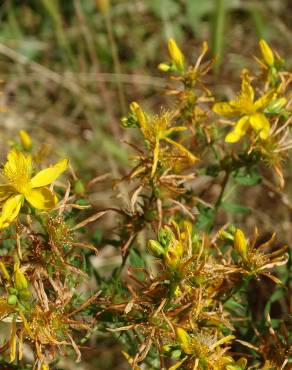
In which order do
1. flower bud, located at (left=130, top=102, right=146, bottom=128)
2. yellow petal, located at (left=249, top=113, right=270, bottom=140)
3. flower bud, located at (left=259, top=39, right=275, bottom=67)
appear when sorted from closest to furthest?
flower bud, located at (left=130, top=102, right=146, bottom=128), yellow petal, located at (left=249, top=113, right=270, bottom=140), flower bud, located at (left=259, top=39, right=275, bottom=67)

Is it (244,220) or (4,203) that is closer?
(4,203)

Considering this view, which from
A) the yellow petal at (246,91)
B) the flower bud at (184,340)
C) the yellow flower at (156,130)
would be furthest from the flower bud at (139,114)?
the flower bud at (184,340)

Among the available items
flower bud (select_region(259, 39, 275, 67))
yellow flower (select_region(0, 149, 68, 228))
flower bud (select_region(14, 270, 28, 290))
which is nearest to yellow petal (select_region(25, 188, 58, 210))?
yellow flower (select_region(0, 149, 68, 228))

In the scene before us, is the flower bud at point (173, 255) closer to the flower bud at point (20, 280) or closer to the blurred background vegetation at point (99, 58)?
the flower bud at point (20, 280)

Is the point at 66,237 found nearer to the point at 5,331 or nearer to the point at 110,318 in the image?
the point at 110,318

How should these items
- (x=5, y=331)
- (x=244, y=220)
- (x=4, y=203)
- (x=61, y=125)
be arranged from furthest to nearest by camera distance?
(x=61, y=125), (x=244, y=220), (x=5, y=331), (x=4, y=203)

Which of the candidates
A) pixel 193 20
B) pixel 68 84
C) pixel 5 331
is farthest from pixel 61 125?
pixel 5 331

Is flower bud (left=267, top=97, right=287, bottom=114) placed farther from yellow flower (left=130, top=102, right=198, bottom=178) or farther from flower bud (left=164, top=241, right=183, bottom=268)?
flower bud (left=164, top=241, right=183, bottom=268)
